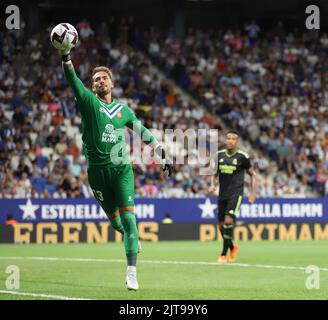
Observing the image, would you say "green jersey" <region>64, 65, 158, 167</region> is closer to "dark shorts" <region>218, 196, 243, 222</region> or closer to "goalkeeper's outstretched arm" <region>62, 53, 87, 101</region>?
"goalkeeper's outstretched arm" <region>62, 53, 87, 101</region>

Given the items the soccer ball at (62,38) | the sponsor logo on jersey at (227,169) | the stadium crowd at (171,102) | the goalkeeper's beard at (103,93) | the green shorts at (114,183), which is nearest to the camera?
the soccer ball at (62,38)

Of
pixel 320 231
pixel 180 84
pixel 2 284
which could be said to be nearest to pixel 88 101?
pixel 2 284

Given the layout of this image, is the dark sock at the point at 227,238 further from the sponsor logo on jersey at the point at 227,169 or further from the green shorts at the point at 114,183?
the green shorts at the point at 114,183

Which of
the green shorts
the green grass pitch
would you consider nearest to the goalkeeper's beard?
the green shorts

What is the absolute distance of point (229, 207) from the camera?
733 inches

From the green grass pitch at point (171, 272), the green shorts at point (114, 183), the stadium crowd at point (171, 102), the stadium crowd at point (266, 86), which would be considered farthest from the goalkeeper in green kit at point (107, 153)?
the stadium crowd at point (266, 86)

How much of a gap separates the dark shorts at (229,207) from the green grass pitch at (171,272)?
0.94m

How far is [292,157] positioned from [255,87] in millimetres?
4792

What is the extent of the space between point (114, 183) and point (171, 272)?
3.45m

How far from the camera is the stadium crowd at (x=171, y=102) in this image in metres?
28.7

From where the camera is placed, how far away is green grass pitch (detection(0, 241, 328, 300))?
459 inches

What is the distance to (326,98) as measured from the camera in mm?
36594

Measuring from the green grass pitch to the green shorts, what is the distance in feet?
3.93
